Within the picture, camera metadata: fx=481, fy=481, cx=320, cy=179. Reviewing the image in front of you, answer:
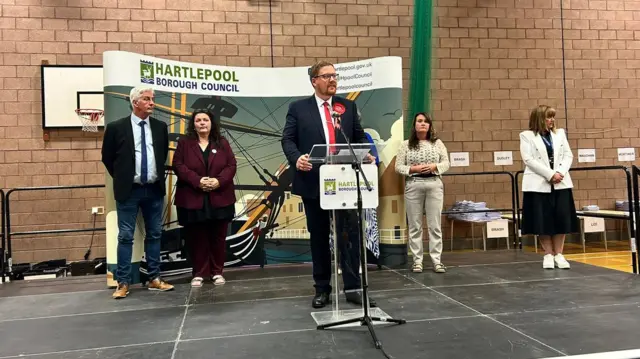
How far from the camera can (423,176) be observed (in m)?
4.11

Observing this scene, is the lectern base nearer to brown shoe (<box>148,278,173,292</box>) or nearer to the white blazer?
brown shoe (<box>148,278,173,292</box>)

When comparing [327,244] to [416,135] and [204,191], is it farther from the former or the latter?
[416,135]

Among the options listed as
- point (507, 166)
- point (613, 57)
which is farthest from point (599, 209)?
point (613, 57)

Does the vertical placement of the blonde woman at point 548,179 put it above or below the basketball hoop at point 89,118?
below

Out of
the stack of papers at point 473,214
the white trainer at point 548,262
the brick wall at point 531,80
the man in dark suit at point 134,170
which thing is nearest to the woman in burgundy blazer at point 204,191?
the man in dark suit at point 134,170

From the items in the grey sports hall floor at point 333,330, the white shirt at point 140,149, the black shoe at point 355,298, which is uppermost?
the white shirt at point 140,149

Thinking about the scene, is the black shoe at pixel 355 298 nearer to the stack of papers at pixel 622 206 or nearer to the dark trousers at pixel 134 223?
the dark trousers at pixel 134 223

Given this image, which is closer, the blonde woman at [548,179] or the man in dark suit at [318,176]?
the man in dark suit at [318,176]

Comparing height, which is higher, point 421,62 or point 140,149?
point 421,62

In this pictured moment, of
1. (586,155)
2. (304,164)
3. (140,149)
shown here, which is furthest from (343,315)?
(586,155)

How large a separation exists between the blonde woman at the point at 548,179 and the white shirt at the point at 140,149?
10.0 ft

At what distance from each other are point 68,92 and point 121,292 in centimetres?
→ 319

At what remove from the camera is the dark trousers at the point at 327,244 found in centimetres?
289

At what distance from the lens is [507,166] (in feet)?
22.1
